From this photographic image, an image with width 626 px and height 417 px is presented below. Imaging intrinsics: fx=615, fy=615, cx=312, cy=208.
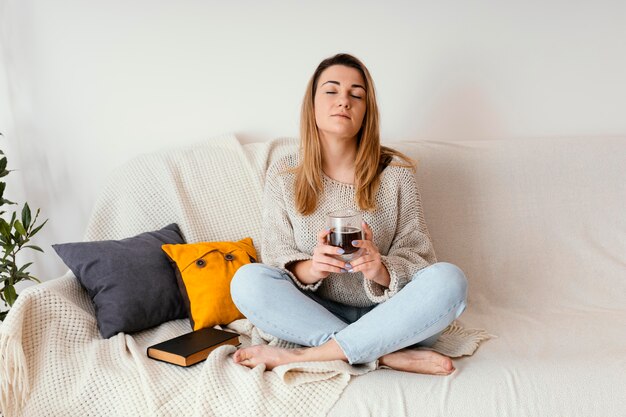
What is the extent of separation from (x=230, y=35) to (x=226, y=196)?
2.23ft

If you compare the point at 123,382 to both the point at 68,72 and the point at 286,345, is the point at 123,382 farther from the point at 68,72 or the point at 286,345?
the point at 68,72

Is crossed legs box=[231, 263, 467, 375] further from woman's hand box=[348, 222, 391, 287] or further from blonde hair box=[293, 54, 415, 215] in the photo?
blonde hair box=[293, 54, 415, 215]

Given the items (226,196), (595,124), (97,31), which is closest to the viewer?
(226,196)

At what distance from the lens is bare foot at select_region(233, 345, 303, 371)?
1.59 m

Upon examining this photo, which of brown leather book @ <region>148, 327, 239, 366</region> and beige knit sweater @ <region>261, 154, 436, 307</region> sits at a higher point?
beige knit sweater @ <region>261, 154, 436, 307</region>

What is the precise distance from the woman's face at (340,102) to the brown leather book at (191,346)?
70 centimetres

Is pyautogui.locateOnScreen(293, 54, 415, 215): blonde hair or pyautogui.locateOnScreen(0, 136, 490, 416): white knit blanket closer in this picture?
pyautogui.locateOnScreen(0, 136, 490, 416): white knit blanket

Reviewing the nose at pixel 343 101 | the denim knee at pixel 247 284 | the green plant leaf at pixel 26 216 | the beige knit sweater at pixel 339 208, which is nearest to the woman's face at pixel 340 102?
the nose at pixel 343 101

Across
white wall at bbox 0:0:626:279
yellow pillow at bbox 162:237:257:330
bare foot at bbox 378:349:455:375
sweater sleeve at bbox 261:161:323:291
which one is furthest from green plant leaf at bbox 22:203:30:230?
bare foot at bbox 378:349:455:375

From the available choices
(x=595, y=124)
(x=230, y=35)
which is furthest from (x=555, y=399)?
(x=230, y=35)


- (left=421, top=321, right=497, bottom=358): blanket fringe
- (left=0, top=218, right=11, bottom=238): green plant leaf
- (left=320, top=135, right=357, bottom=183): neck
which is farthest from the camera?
(left=0, top=218, right=11, bottom=238): green plant leaf

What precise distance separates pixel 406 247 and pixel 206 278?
0.63 meters

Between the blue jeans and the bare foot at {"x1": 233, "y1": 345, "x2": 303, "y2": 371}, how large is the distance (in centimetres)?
5

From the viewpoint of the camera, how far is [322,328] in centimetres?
163
